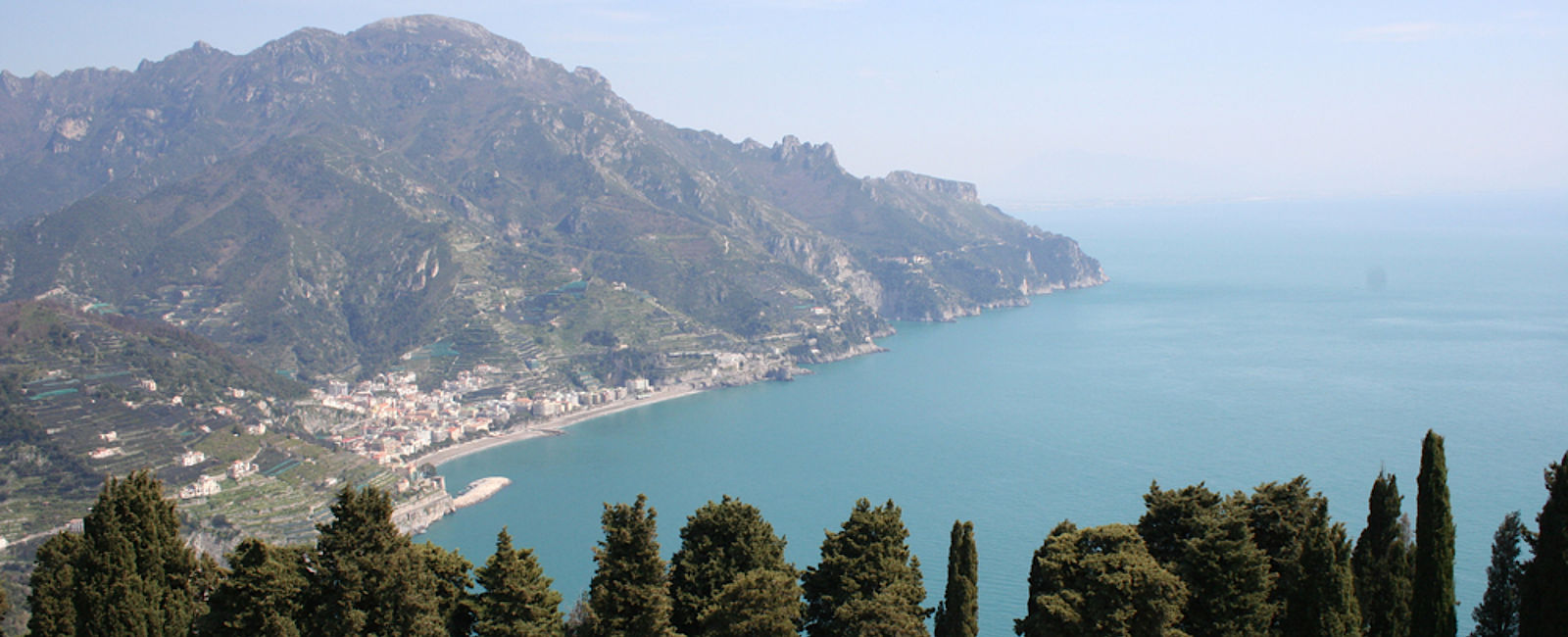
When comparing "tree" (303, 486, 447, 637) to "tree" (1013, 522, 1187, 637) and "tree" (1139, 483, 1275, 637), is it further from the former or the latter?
"tree" (1139, 483, 1275, 637)

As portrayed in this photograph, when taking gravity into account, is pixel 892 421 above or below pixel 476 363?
below

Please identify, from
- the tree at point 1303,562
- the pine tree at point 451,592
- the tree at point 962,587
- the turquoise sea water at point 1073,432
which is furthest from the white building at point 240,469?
the tree at point 1303,562

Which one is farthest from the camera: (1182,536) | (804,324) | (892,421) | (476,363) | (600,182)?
(600,182)

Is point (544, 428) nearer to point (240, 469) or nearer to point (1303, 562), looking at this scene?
point (240, 469)

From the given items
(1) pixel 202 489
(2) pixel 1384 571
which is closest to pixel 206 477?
(1) pixel 202 489

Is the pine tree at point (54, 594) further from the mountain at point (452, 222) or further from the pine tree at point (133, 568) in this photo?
the mountain at point (452, 222)

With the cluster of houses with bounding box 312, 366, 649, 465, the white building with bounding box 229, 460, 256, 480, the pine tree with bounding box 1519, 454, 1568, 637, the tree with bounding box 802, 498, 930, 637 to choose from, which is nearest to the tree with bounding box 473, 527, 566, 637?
the tree with bounding box 802, 498, 930, 637

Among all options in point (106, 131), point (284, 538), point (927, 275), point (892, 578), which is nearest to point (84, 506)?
point (284, 538)

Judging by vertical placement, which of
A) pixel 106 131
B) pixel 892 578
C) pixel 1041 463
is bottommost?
pixel 1041 463

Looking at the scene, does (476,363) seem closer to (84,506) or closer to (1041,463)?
(84,506)
